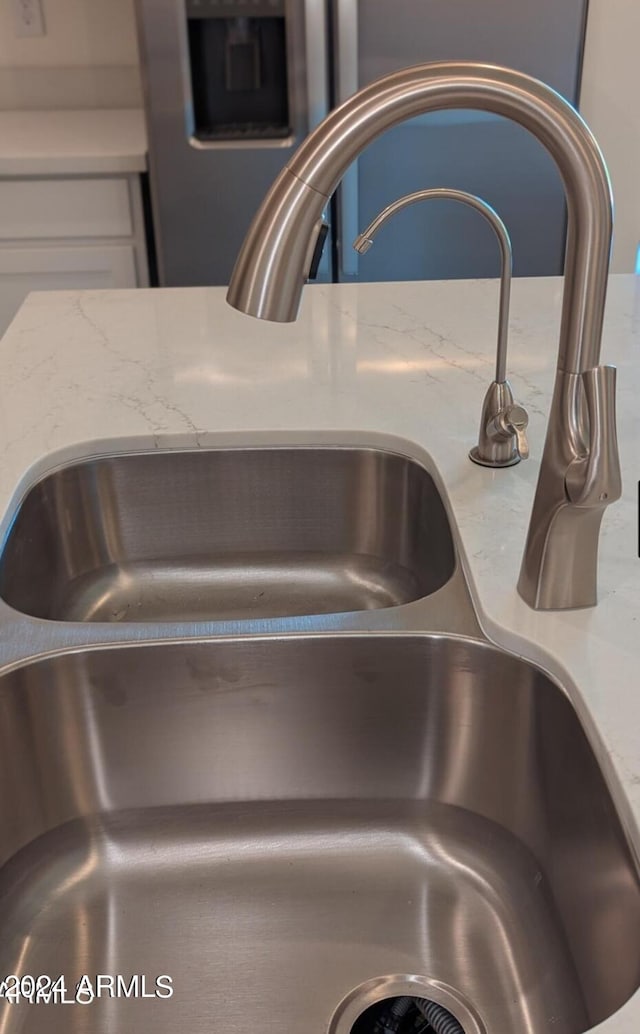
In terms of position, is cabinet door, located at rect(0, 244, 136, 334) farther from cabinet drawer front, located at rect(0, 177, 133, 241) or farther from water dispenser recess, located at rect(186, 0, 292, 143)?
water dispenser recess, located at rect(186, 0, 292, 143)

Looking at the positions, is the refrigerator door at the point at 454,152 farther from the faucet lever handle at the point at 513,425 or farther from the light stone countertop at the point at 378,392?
the faucet lever handle at the point at 513,425

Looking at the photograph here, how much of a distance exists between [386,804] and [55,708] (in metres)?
0.29

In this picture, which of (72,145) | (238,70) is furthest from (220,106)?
(72,145)

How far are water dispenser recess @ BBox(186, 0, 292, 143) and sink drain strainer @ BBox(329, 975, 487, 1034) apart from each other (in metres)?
1.95

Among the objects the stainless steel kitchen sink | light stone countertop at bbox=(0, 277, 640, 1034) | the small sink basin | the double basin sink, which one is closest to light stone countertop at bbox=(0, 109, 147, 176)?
light stone countertop at bbox=(0, 277, 640, 1034)

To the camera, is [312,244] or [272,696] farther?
[272,696]

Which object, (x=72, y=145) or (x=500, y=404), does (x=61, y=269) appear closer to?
(x=72, y=145)

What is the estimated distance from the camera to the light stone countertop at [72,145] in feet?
7.70

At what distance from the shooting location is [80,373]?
1215mm

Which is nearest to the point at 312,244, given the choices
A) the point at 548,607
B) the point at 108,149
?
the point at 548,607

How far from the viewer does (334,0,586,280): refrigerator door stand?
217 centimetres

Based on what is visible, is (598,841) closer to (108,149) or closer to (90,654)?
(90,654)

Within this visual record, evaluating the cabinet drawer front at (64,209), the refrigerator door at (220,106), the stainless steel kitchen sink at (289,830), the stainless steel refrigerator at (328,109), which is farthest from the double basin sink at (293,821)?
the cabinet drawer front at (64,209)

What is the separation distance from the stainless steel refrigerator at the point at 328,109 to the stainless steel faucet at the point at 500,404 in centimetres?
120
